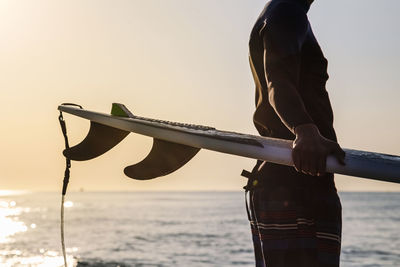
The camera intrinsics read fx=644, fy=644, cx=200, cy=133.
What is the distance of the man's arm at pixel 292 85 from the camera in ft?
6.96

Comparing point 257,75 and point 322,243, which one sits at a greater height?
point 257,75

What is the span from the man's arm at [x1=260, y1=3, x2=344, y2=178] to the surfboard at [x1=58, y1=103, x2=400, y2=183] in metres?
0.10

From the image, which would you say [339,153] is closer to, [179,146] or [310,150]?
[310,150]

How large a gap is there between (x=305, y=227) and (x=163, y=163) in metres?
0.76

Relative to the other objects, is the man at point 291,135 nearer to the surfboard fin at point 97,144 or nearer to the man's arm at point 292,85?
the man's arm at point 292,85

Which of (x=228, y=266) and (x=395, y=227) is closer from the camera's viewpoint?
(x=228, y=266)

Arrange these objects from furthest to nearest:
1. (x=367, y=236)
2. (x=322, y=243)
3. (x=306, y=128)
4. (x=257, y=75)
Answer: (x=367, y=236)
(x=257, y=75)
(x=322, y=243)
(x=306, y=128)

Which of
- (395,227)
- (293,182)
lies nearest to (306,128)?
(293,182)

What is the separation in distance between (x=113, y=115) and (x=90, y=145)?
0.22 metres

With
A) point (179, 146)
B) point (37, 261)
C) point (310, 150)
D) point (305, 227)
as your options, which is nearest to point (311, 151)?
point (310, 150)

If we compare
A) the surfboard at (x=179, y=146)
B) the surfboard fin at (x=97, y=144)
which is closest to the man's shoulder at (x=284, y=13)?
the surfboard at (x=179, y=146)

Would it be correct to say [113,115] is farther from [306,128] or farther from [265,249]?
[306,128]

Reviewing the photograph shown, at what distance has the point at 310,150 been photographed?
2.11 m

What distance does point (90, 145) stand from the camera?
3500 mm
